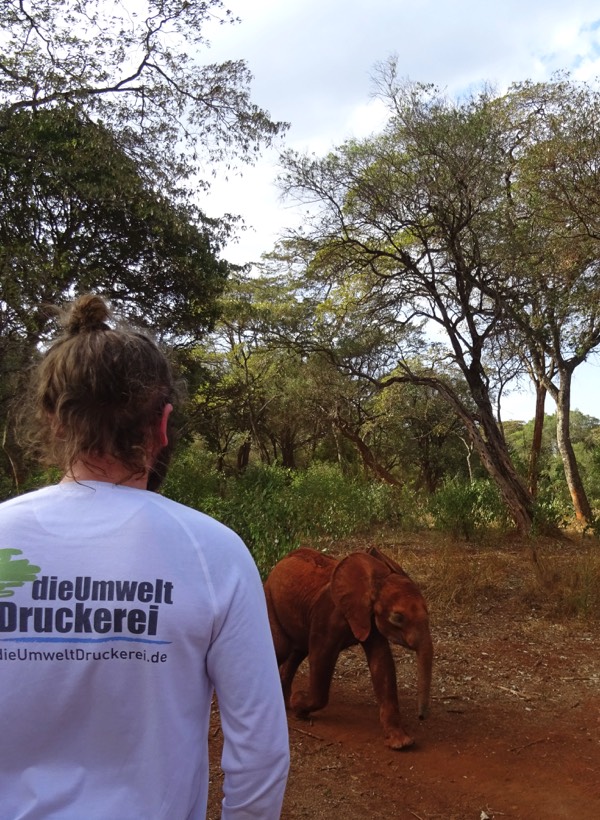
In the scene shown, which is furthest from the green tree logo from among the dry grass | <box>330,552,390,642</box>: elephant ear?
the dry grass

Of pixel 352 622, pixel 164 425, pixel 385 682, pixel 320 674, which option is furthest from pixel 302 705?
pixel 164 425

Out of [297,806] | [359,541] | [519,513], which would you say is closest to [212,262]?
[359,541]

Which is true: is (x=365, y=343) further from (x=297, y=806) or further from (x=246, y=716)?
(x=246, y=716)

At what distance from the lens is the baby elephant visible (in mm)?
3875

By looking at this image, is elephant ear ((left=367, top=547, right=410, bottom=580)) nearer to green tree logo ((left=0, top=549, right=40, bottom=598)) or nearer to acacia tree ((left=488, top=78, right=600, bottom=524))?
green tree logo ((left=0, top=549, right=40, bottom=598))

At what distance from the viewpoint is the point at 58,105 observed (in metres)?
8.34

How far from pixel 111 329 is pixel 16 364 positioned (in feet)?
36.5

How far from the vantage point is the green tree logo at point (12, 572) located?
103cm

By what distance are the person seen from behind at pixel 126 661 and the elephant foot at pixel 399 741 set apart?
2995 millimetres

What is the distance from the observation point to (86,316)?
4.19ft

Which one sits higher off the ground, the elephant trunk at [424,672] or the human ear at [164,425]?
the human ear at [164,425]

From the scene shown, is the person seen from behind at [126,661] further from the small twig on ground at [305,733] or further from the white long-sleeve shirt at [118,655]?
the small twig on ground at [305,733]

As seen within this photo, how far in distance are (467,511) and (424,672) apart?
7491 millimetres

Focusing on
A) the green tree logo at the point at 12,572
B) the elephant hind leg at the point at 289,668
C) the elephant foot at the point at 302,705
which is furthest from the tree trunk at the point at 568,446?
the green tree logo at the point at 12,572
